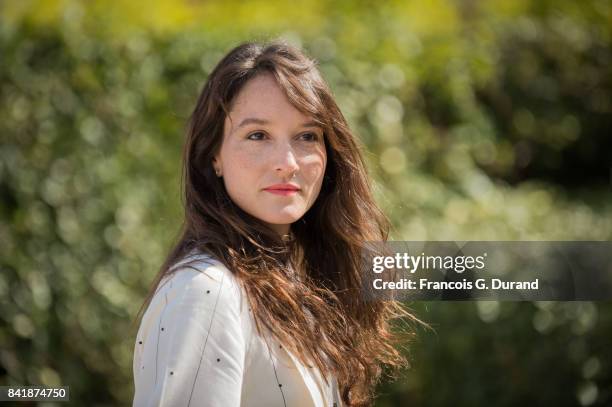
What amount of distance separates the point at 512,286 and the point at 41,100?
222 cm

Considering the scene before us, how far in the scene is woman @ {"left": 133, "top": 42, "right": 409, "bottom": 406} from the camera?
1.42 meters

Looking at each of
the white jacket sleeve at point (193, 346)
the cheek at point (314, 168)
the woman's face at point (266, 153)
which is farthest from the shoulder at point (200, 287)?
the cheek at point (314, 168)

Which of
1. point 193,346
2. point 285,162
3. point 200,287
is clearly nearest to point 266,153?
point 285,162

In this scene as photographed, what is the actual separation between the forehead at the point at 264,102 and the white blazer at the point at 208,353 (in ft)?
1.10

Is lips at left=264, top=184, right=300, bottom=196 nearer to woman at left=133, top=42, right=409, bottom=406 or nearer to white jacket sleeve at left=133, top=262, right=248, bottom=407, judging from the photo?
woman at left=133, top=42, right=409, bottom=406

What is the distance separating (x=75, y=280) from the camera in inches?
136

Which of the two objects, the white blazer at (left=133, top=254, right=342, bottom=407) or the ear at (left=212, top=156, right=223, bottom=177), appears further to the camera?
the ear at (left=212, top=156, right=223, bottom=177)

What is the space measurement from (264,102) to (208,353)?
0.55 metres

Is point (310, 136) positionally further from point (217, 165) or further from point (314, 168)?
point (217, 165)

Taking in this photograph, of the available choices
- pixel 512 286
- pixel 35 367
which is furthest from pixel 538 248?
pixel 35 367

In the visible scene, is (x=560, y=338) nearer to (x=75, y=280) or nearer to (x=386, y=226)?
(x=386, y=226)

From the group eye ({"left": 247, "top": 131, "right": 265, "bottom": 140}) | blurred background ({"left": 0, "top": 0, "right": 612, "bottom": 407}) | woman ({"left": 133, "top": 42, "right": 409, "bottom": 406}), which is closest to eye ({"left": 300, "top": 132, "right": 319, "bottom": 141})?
woman ({"left": 133, "top": 42, "right": 409, "bottom": 406})

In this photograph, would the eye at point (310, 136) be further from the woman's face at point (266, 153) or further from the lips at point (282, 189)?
the lips at point (282, 189)

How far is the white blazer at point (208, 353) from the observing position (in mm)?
1386
